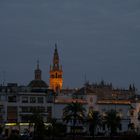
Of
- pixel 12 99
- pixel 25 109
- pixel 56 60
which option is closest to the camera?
pixel 25 109

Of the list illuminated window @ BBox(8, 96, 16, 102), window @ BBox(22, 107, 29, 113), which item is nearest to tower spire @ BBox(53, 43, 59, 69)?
illuminated window @ BBox(8, 96, 16, 102)

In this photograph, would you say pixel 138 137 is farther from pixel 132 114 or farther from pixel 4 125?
pixel 132 114

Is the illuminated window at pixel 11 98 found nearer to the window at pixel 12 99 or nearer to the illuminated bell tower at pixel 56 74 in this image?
the window at pixel 12 99

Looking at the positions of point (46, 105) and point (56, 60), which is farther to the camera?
point (56, 60)

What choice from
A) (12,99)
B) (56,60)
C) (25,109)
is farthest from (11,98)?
(56,60)

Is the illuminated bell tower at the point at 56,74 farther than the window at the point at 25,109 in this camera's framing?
Yes

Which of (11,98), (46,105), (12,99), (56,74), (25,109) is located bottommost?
(25,109)

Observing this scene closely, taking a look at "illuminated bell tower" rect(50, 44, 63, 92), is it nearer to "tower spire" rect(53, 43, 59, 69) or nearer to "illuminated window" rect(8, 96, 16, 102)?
"tower spire" rect(53, 43, 59, 69)

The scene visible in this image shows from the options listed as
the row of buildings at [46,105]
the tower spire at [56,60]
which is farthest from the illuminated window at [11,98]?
the tower spire at [56,60]

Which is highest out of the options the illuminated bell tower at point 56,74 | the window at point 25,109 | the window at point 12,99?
the illuminated bell tower at point 56,74

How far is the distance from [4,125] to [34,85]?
83.5ft

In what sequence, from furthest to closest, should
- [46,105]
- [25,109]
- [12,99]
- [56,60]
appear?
1. [56,60]
2. [46,105]
3. [12,99]
4. [25,109]

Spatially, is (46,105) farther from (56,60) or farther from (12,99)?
(56,60)

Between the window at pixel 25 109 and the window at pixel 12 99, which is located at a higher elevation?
the window at pixel 12 99
